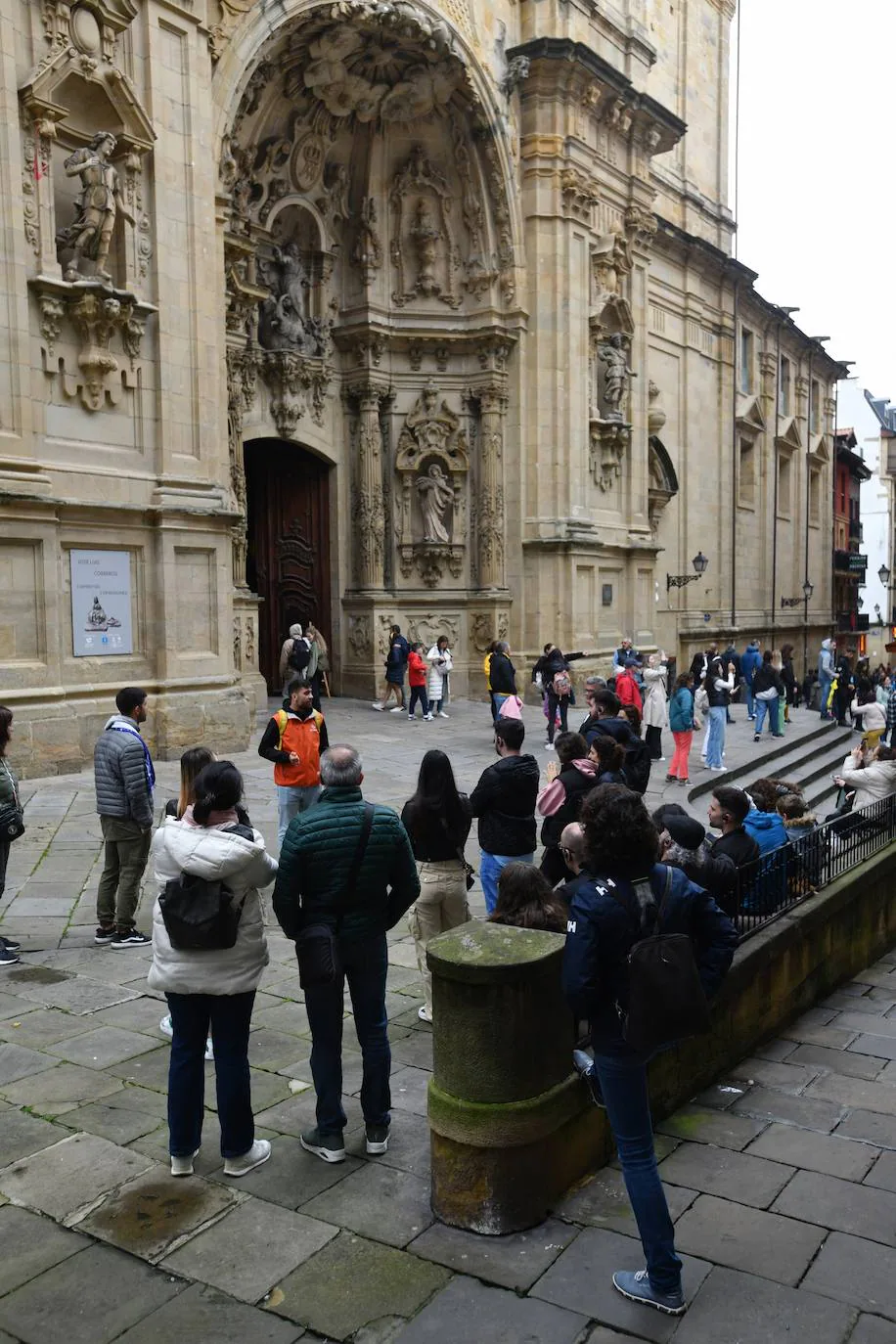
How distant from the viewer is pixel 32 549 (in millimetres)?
12250

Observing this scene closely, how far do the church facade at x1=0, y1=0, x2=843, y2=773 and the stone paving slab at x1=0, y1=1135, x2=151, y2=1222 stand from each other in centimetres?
811

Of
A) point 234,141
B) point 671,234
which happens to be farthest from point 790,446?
point 234,141

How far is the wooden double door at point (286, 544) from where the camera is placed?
21.6 meters

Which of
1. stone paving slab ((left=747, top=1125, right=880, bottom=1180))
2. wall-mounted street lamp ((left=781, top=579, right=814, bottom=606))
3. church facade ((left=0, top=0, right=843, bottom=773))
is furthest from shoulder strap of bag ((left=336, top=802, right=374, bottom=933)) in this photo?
wall-mounted street lamp ((left=781, top=579, right=814, bottom=606))

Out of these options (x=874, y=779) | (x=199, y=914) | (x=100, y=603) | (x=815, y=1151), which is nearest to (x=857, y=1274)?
(x=815, y=1151)

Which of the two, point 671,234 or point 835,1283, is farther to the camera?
point 671,234

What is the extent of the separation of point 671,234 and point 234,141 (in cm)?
1518

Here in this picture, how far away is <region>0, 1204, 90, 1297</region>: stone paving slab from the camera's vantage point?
146 inches

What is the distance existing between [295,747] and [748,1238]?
206 inches

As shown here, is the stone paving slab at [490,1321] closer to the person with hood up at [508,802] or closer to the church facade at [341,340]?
the person with hood up at [508,802]

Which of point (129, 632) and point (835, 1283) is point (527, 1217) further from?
point (129, 632)

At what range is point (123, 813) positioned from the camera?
7.00 m

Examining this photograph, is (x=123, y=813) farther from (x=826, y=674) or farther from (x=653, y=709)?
(x=826, y=674)

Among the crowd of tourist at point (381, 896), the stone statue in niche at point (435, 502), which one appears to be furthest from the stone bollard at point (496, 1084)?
the stone statue in niche at point (435, 502)
